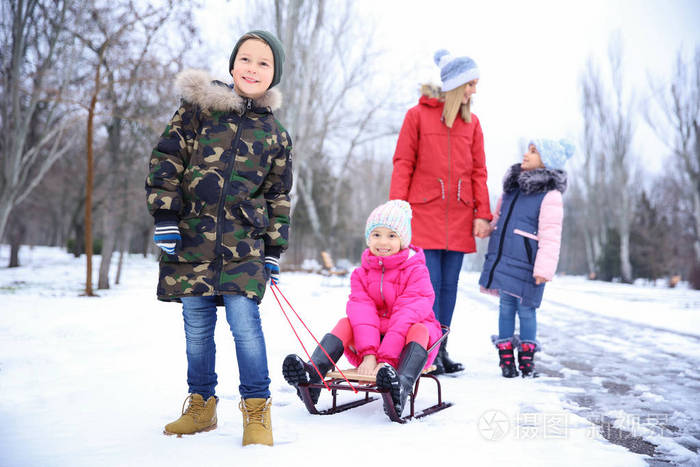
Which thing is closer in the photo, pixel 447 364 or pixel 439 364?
pixel 439 364

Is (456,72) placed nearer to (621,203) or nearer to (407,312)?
(407,312)

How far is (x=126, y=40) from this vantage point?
930 centimetres

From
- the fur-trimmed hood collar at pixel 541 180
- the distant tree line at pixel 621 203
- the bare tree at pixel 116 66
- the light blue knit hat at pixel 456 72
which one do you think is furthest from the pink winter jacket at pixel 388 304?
the distant tree line at pixel 621 203

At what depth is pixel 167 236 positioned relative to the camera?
2047 millimetres

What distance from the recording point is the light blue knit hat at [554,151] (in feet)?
12.7

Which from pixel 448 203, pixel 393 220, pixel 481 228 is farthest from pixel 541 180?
pixel 393 220

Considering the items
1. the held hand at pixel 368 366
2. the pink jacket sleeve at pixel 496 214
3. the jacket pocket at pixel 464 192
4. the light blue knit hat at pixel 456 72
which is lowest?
the held hand at pixel 368 366

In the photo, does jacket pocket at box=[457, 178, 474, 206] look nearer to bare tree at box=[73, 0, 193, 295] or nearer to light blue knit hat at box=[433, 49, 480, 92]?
light blue knit hat at box=[433, 49, 480, 92]

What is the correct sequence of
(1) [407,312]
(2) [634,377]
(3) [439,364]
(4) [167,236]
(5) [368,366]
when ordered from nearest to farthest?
1. (4) [167,236]
2. (5) [368,366]
3. (1) [407,312]
4. (3) [439,364]
5. (2) [634,377]

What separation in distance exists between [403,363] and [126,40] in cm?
907

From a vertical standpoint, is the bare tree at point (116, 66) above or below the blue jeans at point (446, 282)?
above

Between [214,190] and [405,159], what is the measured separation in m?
1.95

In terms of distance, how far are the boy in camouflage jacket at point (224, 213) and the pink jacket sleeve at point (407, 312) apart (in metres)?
0.74

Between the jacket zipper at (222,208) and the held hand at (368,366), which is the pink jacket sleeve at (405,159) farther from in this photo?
the jacket zipper at (222,208)
